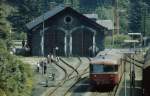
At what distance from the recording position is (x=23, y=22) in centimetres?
10581

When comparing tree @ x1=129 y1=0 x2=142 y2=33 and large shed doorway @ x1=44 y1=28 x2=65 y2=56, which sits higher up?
tree @ x1=129 y1=0 x2=142 y2=33

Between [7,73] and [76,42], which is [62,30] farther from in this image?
[7,73]

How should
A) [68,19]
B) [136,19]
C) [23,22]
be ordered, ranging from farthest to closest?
[136,19] < [23,22] < [68,19]

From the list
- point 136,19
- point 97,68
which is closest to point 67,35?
point 97,68

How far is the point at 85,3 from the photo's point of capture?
172 metres

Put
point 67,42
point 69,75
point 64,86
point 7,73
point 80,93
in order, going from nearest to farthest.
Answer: point 7,73 < point 80,93 < point 64,86 < point 69,75 < point 67,42

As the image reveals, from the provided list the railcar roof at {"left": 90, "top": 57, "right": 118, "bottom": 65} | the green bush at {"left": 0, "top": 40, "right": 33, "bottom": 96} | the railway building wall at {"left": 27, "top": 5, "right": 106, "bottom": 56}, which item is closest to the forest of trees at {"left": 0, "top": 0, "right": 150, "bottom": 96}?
the green bush at {"left": 0, "top": 40, "right": 33, "bottom": 96}

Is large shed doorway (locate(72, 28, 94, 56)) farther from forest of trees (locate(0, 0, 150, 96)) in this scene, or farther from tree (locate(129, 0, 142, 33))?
tree (locate(129, 0, 142, 33))

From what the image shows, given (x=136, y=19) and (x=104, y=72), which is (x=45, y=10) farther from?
(x=104, y=72)

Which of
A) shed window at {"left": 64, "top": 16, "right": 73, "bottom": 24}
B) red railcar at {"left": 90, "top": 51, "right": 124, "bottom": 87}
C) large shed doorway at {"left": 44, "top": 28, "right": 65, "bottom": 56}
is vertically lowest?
red railcar at {"left": 90, "top": 51, "right": 124, "bottom": 87}

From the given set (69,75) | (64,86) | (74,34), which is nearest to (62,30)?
(74,34)

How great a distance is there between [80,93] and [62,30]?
3500 cm

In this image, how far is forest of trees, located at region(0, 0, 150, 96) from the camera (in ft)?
96.9

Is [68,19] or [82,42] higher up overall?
[68,19]
